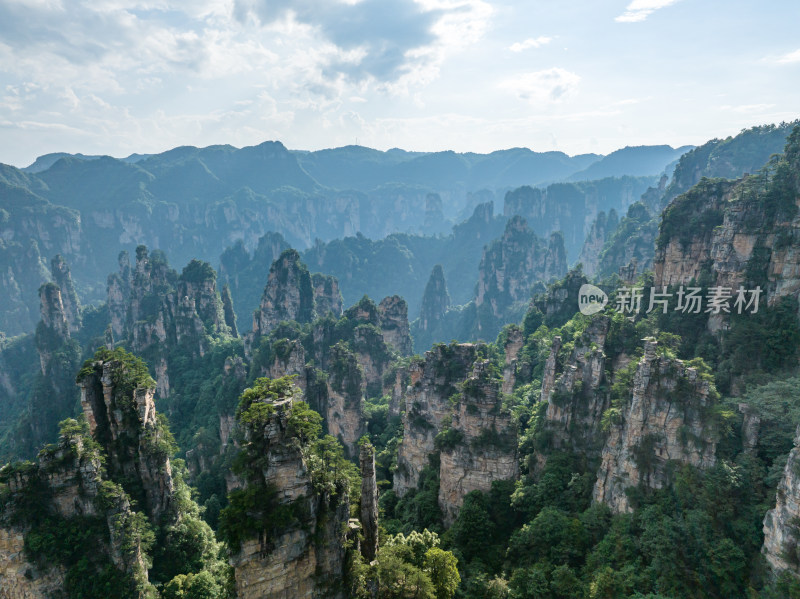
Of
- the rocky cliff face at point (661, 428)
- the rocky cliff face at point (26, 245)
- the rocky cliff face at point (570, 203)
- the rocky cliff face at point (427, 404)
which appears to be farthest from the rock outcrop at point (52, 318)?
the rocky cliff face at point (570, 203)

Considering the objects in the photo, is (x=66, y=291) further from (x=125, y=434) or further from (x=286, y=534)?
(x=286, y=534)

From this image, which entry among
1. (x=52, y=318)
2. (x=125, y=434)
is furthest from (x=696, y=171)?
(x=52, y=318)

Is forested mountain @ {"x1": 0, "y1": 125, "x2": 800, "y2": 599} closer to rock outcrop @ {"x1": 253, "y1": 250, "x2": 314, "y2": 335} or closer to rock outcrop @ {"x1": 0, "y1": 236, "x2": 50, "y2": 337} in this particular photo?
rock outcrop @ {"x1": 253, "y1": 250, "x2": 314, "y2": 335}

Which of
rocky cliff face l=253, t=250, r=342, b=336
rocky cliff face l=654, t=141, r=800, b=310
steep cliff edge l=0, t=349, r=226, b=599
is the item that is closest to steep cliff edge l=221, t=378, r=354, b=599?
steep cliff edge l=0, t=349, r=226, b=599

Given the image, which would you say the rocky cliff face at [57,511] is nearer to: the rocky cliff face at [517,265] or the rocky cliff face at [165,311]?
the rocky cliff face at [165,311]

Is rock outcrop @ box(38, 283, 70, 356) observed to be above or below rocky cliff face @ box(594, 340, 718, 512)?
below

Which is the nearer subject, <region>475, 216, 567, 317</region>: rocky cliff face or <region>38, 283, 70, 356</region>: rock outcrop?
<region>38, 283, 70, 356</region>: rock outcrop

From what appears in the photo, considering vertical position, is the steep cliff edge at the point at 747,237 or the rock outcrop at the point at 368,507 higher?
the steep cliff edge at the point at 747,237
